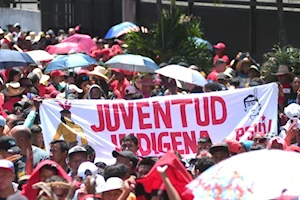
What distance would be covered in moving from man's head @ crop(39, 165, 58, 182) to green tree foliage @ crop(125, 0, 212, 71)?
1111cm

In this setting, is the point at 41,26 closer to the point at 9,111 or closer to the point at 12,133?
the point at 9,111

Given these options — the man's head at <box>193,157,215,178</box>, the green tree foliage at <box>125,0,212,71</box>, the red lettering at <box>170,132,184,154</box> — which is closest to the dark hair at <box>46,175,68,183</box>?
the man's head at <box>193,157,215,178</box>

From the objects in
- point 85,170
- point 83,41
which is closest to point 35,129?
point 85,170

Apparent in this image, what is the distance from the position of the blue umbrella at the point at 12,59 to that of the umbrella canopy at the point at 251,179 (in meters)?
10.2

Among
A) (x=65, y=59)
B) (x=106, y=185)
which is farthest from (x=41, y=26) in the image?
(x=106, y=185)

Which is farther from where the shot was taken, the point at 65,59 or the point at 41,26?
the point at 41,26

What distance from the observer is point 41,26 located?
33656 millimetres

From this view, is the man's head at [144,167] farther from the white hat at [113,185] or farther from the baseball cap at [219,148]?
the baseball cap at [219,148]

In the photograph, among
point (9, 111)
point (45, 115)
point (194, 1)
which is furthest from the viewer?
point (194, 1)

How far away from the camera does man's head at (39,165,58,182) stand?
7977 millimetres

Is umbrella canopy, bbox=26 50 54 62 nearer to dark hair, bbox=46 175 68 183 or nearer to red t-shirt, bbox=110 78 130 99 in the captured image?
red t-shirt, bbox=110 78 130 99

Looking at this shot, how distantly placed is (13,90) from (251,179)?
8.49 metres

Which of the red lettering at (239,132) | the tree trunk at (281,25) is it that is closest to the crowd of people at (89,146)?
the red lettering at (239,132)

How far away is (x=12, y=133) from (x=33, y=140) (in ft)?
2.44
